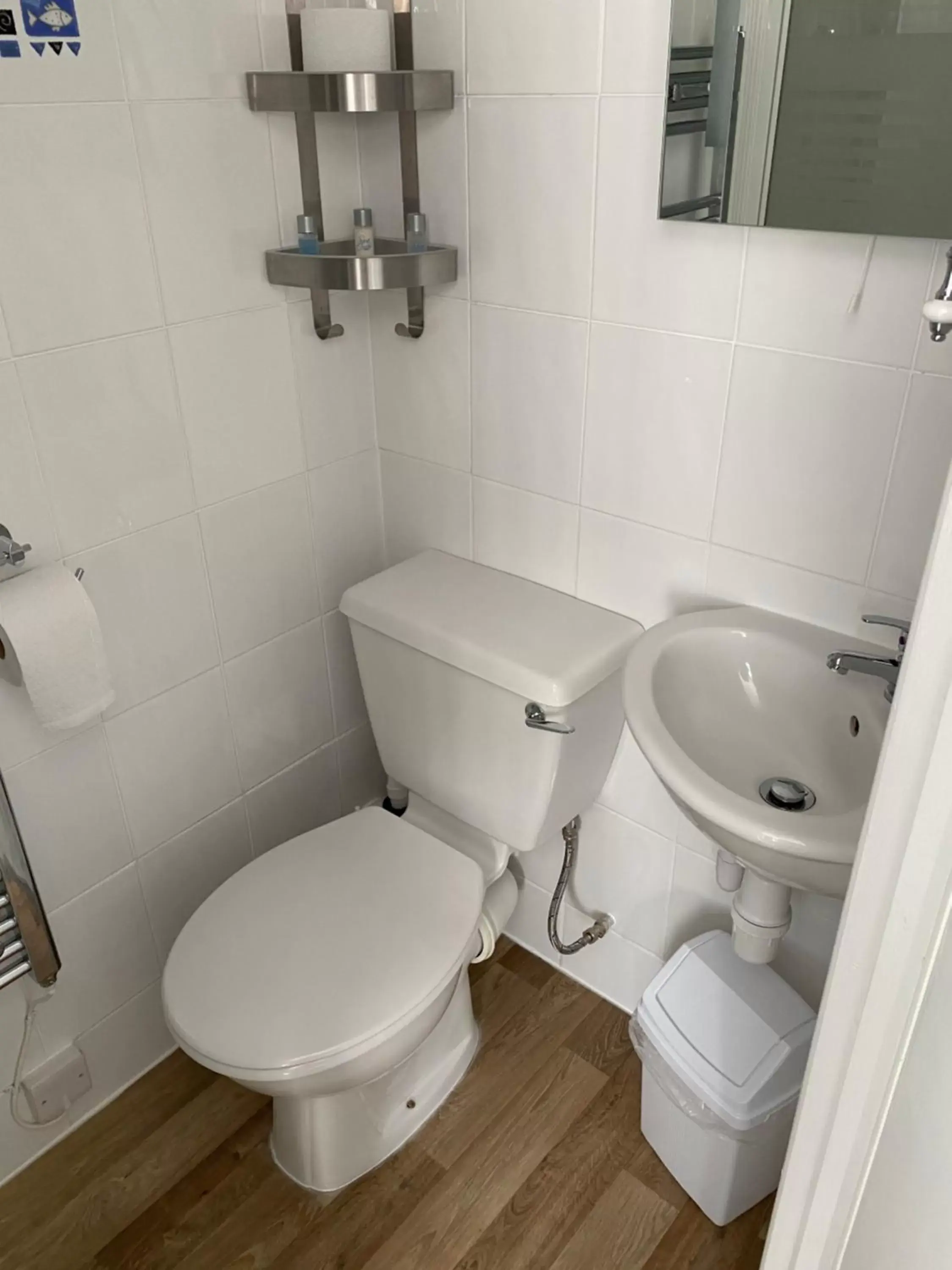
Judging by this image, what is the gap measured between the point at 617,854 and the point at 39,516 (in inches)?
40.8

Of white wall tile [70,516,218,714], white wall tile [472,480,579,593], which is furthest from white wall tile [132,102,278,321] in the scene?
white wall tile [472,480,579,593]

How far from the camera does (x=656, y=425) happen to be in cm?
127

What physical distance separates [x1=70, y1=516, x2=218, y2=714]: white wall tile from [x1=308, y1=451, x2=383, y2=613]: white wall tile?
23 centimetres

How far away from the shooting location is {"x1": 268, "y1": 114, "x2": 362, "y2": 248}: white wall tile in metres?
1.34

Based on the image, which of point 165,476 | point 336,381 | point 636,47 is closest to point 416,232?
point 336,381

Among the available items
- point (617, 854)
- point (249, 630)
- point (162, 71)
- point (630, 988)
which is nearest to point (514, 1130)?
point (630, 988)

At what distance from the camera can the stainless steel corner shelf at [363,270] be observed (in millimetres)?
1285

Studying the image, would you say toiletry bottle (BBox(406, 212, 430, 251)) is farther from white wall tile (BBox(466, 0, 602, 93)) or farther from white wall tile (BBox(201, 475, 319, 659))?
white wall tile (BBox(201, 475, 319, 659))

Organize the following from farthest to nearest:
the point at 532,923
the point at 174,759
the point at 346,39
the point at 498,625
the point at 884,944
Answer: the point at 532,923 → the point at 174,759 → the point at 498,625 → the point at 346,39 → the point at 884,944

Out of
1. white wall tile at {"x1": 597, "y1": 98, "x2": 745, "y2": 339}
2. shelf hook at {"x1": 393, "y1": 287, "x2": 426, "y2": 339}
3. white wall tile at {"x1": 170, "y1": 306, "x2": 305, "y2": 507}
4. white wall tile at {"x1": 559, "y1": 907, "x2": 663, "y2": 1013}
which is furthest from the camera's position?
white wall tile at {"x1": 559, "y1": 907, "x2": 663, "y2": 1013}

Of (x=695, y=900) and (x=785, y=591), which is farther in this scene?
(x=695, y=900)

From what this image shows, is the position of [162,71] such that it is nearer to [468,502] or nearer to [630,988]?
[468,502]

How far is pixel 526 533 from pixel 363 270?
1.51 ft

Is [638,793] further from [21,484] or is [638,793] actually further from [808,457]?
[21,484]
